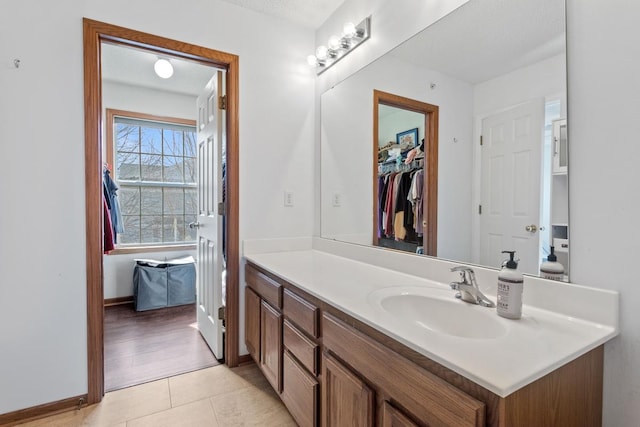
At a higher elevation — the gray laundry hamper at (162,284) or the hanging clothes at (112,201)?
the hanging clothes at (112,201)

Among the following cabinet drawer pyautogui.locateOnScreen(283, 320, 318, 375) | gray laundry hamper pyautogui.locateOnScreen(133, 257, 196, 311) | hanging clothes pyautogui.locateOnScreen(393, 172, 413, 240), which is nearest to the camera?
cabinet drawer pyautogui.locateOnScreen(283, 320, 318, 375)

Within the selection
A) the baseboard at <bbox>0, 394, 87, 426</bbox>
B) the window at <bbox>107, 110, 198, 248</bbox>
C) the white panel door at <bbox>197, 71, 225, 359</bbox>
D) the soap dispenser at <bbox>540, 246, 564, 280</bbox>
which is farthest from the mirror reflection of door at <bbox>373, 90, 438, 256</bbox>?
the window at <bbox>107, 110, 198, 248</bbox>

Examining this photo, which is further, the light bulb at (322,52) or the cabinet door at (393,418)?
the light bulb at (322,52)

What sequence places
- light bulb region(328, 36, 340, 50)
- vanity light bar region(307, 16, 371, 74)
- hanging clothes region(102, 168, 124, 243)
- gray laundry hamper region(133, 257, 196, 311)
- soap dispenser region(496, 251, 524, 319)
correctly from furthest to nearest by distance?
gray laundry hamper region(133, 257, 196, 311), hanging clothes region(102, 168, 124, 243), light bulb region(328, 36, 340, 50), vanity light bar region(307, 16, 371, 74), soap dispenser region(496, 251, 524, 319)

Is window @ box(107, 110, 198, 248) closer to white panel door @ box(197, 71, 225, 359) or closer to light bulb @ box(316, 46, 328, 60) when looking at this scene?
white panel door @ box(197, 71, 225, 359)

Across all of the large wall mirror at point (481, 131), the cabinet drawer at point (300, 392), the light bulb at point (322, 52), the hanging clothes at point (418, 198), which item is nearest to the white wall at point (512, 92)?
the large wall mirror at point (481, 131)

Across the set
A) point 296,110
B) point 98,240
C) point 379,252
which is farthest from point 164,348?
point 296,110

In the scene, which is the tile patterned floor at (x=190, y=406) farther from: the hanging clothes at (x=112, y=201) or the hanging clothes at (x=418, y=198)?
the hanging clothes at (x=112, y=201)

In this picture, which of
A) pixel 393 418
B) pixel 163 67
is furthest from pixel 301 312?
pixel 163 67

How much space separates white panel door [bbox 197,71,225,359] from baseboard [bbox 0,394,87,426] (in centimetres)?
78

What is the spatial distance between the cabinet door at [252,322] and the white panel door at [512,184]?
1.25 meters

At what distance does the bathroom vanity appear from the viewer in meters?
0.66

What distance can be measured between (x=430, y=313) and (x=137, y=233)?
11.4 feet

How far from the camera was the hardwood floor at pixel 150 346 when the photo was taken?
204 cm
